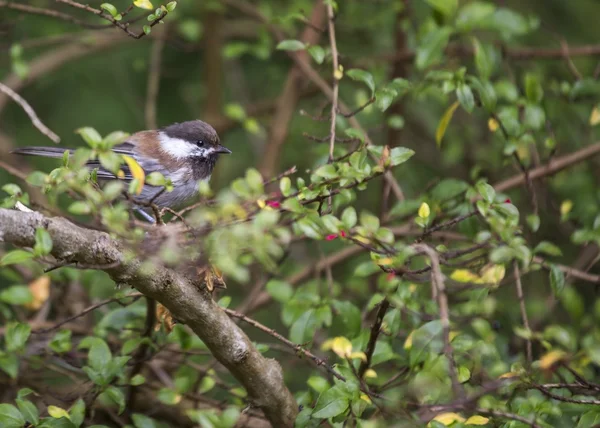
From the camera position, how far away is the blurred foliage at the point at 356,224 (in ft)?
8.57

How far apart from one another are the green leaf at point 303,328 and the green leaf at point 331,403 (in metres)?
0.57

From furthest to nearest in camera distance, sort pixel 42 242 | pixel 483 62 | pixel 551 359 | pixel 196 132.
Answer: pixel 196 132 → pixel 483 62 → pixel 551 359 → pixel 42 242

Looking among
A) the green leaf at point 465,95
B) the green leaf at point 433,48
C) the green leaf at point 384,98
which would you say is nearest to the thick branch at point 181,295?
the green leaf at point 384,98

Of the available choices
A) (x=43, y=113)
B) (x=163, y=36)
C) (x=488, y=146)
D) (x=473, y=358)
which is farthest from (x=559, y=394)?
(x=43, y=113)

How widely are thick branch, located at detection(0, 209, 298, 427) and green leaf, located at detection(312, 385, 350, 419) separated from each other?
412 millimetres

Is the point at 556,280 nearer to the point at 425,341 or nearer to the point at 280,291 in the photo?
the point at 425,341

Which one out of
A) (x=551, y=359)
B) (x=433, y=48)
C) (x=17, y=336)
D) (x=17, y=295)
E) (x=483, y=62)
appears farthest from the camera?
(x=483, y=62)

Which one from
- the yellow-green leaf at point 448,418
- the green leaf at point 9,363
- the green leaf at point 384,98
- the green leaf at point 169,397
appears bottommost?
the green leaf at point 169,397

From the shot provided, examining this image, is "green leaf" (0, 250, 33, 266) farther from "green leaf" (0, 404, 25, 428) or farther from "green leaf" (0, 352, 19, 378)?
"green leaf" (0, 352, 19, 378)

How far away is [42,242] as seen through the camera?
7.48 ft

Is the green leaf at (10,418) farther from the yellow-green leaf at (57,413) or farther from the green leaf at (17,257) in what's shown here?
the green leaf at (17,257)

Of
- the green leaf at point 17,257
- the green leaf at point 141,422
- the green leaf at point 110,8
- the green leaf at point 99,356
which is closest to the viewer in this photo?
the green leaf at point 17,257

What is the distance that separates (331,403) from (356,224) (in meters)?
2.27

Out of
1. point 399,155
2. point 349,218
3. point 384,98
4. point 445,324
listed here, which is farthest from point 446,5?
point 445,324
